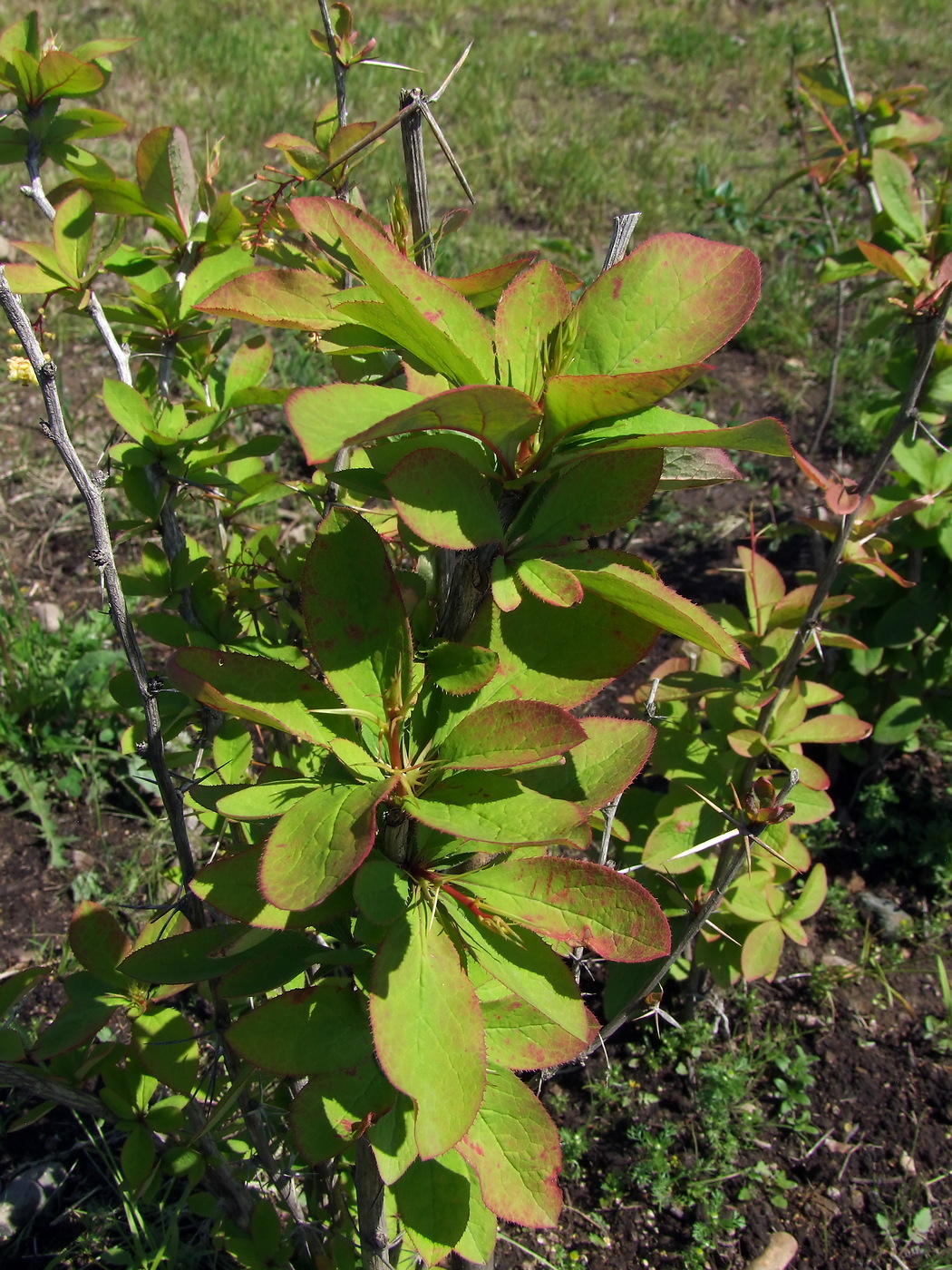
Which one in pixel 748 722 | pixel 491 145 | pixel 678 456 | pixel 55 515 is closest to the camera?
pixel 678 456

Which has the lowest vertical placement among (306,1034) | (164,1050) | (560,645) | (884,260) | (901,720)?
(901,720)

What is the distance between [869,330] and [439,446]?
83.0 inches

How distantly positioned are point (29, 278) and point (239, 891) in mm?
928

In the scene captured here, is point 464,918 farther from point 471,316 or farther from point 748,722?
point 748,722

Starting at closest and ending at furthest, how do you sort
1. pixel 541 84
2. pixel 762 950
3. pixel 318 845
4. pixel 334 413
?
pixel 334 413 → pixel 318 845 → pixel 762 950 → pixel 541 84

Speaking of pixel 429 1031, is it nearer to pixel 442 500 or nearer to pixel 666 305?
pixel 442 500

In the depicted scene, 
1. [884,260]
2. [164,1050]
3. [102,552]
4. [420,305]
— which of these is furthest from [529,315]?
[884,260]

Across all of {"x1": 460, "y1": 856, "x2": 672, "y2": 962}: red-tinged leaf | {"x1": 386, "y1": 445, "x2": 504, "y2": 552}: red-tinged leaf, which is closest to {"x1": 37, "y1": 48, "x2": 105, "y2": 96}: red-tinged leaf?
{"x1": 386, "y1": 445, "x2": 504, "y2": 552}: red-tinged leaf

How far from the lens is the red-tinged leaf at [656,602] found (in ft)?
2.36

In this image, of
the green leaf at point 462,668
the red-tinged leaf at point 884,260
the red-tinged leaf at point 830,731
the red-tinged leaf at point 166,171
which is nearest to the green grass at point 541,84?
the red-tinged leaf at point 884,260

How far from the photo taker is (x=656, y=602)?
0.75 m

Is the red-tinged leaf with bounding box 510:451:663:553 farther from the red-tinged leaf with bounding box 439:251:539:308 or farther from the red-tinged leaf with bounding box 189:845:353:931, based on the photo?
the red-tinged leaf with bounding box 189:845:353:931

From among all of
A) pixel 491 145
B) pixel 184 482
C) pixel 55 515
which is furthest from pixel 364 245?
pixel 491 145

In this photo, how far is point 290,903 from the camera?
760 mm
